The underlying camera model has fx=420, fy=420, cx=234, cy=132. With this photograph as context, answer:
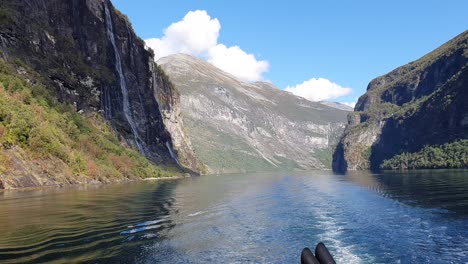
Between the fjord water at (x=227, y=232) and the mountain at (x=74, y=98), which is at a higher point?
the mountain at (x=74, y=98)

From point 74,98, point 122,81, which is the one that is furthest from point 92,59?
point 74,98

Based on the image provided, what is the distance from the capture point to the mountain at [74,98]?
71.9 meters

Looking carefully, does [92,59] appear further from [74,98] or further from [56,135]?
[56,135]

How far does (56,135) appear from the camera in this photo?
274 feet

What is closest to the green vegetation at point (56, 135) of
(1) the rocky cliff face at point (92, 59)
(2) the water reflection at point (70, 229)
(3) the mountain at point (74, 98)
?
(3) the mountain at point (74, 98)

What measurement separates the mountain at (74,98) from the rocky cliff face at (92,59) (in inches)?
13.6

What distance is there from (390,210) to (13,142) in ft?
185

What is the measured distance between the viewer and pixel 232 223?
3372 cm

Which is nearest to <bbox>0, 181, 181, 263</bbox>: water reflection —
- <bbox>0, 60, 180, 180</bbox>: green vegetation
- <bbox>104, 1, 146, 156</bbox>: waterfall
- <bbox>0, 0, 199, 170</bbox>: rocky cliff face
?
<bbox>0, 60, 180, 180</bbox>: green vegetation

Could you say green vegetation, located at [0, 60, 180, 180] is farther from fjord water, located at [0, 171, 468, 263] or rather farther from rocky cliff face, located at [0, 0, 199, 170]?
fjord water, located at [0, 171, 468, 263]

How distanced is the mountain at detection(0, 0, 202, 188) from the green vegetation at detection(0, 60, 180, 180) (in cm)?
18

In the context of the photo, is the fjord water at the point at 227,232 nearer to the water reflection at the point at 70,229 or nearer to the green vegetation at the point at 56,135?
the water reflection at the point at 70,229

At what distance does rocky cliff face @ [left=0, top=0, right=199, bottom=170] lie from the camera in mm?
111875

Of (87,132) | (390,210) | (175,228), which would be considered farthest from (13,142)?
(390,210)
